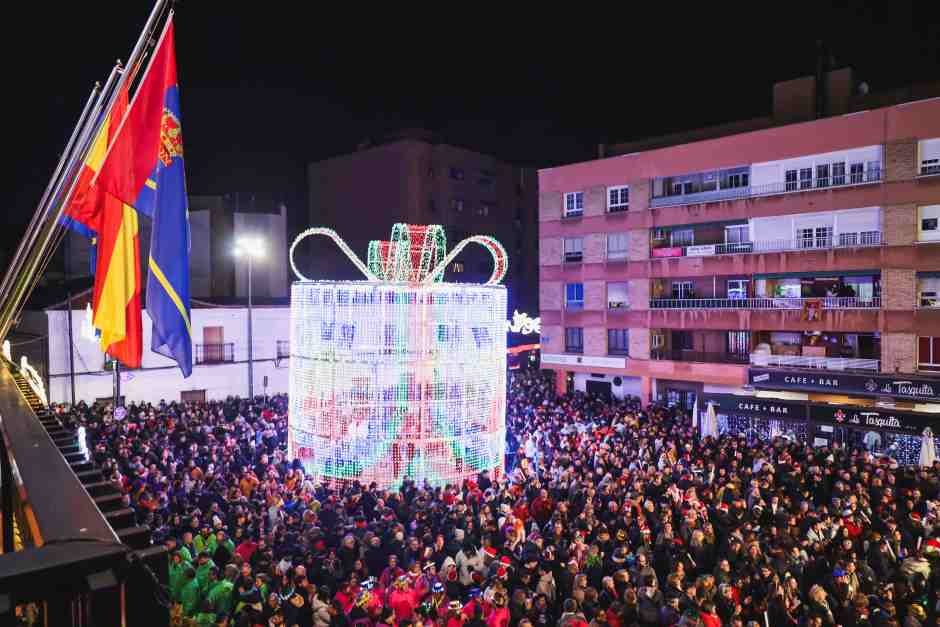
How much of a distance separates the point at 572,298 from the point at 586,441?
1525 cm

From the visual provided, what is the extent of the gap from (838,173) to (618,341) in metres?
11.8

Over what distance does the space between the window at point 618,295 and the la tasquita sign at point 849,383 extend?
27.0 ft

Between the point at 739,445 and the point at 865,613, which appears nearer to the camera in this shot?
the point at 865,613

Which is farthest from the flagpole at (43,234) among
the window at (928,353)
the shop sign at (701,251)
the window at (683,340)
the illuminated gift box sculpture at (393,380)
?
the window at (683,340)

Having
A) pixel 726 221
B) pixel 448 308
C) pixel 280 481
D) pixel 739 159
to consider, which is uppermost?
pixel 739 159

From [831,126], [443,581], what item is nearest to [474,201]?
[831,126]

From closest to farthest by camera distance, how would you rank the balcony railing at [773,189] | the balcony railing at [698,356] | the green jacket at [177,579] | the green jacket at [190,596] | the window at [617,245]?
the green jacket at [190,596]
the green jacket at [177,579]
the balcony railing at [773,189]
the balcony railing at [698,356]
the window at [617,245]

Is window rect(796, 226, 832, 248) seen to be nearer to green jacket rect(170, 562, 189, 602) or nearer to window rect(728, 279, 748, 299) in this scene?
window rect(728, 279, 748, 299)

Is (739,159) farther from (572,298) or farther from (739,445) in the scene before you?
(739,445)

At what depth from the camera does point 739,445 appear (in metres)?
18.2

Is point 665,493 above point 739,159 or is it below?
below

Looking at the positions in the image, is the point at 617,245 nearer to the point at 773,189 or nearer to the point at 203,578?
the point at 773,189

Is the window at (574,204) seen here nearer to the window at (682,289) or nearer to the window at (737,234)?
the window at (682,289)

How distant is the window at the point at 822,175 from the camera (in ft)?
85.3
